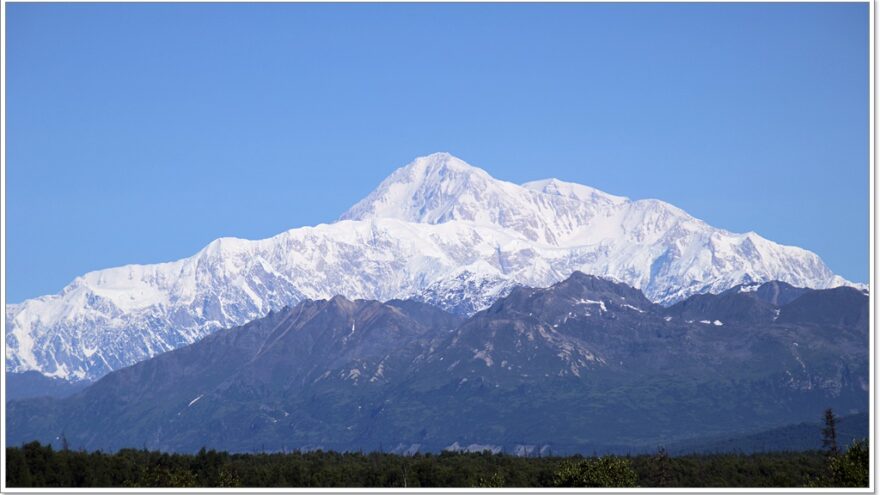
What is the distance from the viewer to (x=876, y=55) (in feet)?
457

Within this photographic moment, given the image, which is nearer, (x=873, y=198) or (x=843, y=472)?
(x=873, y=198)

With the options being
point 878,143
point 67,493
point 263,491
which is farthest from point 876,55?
point 67,493

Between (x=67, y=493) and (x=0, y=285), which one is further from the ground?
(x=0, y=285)

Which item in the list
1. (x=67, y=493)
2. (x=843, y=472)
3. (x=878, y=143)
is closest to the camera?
(x=878, y=143)

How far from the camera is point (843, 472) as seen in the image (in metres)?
194

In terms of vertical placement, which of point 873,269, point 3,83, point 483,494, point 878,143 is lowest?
point 483,494

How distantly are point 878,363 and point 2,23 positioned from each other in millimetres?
81043

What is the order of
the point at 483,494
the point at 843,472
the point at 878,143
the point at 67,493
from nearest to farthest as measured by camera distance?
1. the point at 878,143
2. the point at 483,494
3. the point at 67,493
4. the point at 843,472

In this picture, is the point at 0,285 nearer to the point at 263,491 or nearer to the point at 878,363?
the point at 263,491

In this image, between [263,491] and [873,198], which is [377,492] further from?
[873,198]

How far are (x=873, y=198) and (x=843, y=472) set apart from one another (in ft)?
208

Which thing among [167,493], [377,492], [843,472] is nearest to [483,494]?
[377,492]

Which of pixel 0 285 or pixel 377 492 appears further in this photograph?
pixel 377 492

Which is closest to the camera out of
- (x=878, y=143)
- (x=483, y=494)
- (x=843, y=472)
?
(x=878, y=143)
